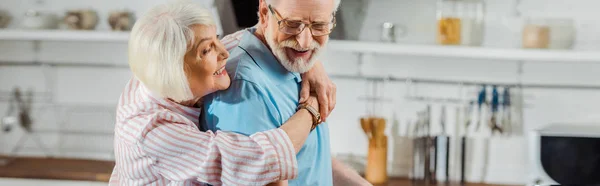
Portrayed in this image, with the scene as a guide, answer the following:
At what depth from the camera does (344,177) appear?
1.41m

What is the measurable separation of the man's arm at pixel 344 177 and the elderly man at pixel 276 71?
122 mm

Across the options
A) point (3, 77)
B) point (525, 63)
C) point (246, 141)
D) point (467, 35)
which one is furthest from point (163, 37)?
point (3, 77)

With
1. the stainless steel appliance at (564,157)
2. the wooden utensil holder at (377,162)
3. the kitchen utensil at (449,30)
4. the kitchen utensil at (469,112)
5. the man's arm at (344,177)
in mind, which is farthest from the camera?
the kitchen utensil at (469,112)

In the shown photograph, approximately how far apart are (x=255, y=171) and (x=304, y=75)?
251 mm

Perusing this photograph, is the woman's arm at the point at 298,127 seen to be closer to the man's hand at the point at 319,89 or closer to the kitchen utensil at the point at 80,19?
the man's hand at the point at 319,89

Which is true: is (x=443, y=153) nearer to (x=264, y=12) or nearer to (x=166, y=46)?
(x=264, y=12)

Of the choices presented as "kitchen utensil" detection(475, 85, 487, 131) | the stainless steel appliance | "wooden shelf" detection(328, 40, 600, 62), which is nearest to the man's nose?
"wooden shelf" detection(328, 40, 600, 62)

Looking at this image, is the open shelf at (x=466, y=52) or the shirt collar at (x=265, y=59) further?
the open shelf at (x=466, y=52)

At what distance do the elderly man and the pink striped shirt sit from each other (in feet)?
0.11

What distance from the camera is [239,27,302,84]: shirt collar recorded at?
118 centimetres

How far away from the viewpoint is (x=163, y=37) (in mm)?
1059

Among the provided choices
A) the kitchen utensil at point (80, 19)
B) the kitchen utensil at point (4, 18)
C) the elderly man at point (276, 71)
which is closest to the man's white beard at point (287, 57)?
the elderly man at point (276, 71)

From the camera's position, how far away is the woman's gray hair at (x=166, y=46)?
3.49ft

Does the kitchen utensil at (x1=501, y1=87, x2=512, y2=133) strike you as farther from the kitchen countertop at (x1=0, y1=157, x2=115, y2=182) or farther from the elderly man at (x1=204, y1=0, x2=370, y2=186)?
the elderly man at (x1=204, y1=0, x2=370, y2=186)
